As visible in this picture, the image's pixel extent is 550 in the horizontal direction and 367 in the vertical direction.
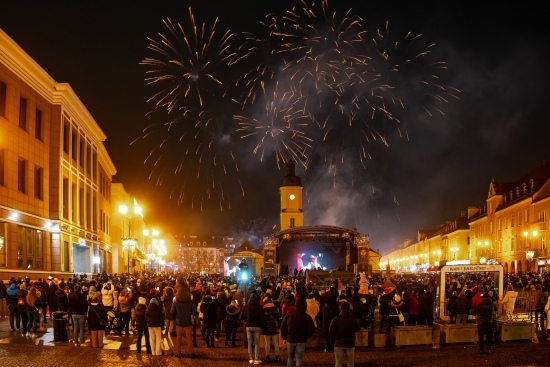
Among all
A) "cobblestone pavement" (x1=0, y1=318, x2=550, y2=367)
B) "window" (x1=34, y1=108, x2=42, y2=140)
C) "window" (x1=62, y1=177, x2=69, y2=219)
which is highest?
"window" (x1=34, y1=108, x2=42, y2=140)

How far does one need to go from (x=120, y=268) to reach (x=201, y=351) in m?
53.1

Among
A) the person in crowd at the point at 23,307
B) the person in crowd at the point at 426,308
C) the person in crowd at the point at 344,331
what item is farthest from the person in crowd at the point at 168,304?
the person in crowd at the point at 426,308

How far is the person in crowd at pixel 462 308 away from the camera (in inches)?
899

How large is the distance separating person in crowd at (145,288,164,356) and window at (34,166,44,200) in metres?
19.4

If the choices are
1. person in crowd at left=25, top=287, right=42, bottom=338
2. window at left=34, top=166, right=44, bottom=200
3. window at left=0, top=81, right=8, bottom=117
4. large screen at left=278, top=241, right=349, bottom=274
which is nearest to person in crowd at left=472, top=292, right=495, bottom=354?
person in crowd at left=25, top=287, right=42, bottom=338

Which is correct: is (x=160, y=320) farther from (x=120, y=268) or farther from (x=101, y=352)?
(x=120, y=268)

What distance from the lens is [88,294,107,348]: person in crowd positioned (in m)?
17.9

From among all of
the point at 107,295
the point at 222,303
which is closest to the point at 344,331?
the point at 222,303

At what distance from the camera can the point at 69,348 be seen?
17922 millimetres

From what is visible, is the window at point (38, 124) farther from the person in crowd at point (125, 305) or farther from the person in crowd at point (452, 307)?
the person in crowd at point (452, 307)

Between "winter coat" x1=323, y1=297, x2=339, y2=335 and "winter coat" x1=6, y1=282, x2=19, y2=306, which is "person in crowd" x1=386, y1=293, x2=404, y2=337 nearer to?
"winter coat" x1=323, y1=297, x2=339, y2=335

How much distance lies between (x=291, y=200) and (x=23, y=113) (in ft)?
245

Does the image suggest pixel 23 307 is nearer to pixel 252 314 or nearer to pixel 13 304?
pixel 13 304

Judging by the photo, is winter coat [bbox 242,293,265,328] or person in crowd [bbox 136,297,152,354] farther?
person in crowd [bbox 136,297,152,354]
